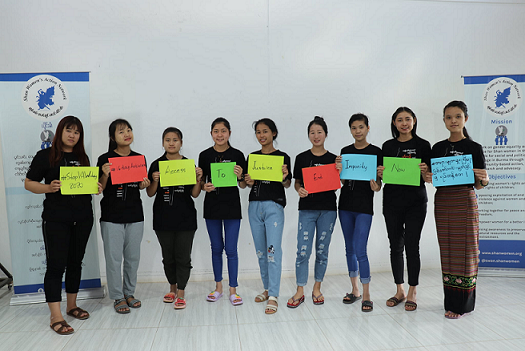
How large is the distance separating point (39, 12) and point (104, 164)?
6.51 ft

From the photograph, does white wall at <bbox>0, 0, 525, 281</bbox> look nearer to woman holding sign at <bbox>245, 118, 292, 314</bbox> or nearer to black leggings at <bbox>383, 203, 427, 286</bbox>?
woman holding sign at <bbox>245, 118, 292, 314</bbox>

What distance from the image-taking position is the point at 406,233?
2.66 m

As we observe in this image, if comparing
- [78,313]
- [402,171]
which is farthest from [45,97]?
[402,171]

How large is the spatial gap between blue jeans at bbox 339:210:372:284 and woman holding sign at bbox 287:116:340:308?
114mm

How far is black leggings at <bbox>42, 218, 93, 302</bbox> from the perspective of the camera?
7.92ft

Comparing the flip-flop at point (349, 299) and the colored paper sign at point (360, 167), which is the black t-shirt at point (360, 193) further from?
the flip-flop at point (349, 299)

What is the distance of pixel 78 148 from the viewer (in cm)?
259

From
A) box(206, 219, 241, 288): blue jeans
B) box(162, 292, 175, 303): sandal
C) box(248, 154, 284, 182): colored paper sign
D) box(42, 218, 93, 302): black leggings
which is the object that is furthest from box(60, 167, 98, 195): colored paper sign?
box(248, 154, 284, 182): colored paper sign

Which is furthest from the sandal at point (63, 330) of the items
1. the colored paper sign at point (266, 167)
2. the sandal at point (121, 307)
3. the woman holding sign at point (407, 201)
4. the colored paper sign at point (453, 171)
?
the colored paper sign at point (453, 171)

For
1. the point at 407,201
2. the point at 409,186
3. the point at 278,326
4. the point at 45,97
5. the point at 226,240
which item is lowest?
the point at 278,326

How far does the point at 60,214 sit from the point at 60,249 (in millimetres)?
254

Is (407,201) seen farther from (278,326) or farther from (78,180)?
(78,180)

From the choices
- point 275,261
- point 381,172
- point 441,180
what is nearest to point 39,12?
point 275,261

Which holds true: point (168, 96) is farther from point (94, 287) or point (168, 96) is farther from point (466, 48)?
point (466, 48)
